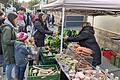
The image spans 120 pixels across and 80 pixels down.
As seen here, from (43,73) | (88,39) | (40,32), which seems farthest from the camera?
(40,32)

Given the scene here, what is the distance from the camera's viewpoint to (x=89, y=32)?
6.59m

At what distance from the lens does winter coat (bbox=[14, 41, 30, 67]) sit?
6277mm

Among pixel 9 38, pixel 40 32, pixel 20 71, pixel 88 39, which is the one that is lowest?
pixel 20 71

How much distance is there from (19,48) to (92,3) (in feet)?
6.93

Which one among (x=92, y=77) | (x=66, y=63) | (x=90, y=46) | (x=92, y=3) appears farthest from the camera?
(x=90, y=46)

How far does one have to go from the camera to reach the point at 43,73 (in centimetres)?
603

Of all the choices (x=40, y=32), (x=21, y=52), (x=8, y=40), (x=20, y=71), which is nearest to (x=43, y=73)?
(x=21, y=52)

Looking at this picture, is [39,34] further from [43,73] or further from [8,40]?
[43,73]

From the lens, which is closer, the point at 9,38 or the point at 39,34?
the point at 9,38

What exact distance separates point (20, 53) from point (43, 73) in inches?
31.6

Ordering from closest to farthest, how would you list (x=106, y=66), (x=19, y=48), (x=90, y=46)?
(x=19, y=48) → (x=90, y=46) → (x=106, y=66)

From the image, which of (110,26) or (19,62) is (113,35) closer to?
(110,26)

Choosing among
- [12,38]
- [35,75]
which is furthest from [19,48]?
[35,75]

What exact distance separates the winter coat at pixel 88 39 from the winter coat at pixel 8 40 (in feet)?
4.50
